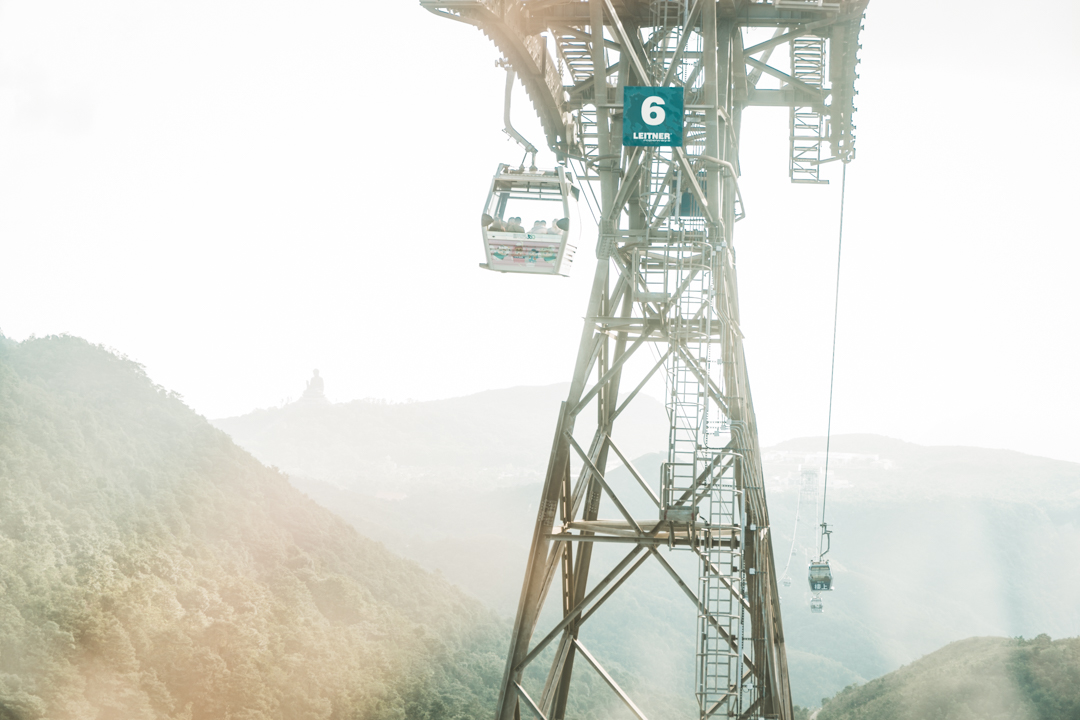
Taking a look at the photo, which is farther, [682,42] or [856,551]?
[856,551]

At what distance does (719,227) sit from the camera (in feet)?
44.4

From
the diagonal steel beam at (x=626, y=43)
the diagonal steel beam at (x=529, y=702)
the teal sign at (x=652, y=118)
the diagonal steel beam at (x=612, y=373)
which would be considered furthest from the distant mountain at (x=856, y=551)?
A: the teal sign at (x=652, y=118)

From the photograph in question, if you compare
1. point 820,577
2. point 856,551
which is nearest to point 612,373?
point 820,577

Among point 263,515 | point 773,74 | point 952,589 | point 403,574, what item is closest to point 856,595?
point 952,589

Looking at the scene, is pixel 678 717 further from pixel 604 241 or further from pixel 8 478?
pixel 604 241

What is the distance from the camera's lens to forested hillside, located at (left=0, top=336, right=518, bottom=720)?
70.2 meters

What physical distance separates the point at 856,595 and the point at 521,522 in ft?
197

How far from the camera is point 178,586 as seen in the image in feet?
273

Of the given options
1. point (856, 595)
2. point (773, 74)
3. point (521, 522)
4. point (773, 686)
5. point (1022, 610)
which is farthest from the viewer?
point (521, 522)

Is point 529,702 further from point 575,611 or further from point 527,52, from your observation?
point 527,52

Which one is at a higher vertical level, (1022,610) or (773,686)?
(773,686)

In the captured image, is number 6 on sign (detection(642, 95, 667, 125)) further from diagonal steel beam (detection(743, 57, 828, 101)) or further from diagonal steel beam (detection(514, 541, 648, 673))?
diagonal steel beam (detection(514, 541, 648, 673))

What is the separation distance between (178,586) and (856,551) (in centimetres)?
11272

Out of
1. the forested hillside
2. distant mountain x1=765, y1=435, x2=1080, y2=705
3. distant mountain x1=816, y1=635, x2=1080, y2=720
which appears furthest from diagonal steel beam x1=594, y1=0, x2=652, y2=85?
distant mountain x1=765, y1=435, x2=1080, y2=705
